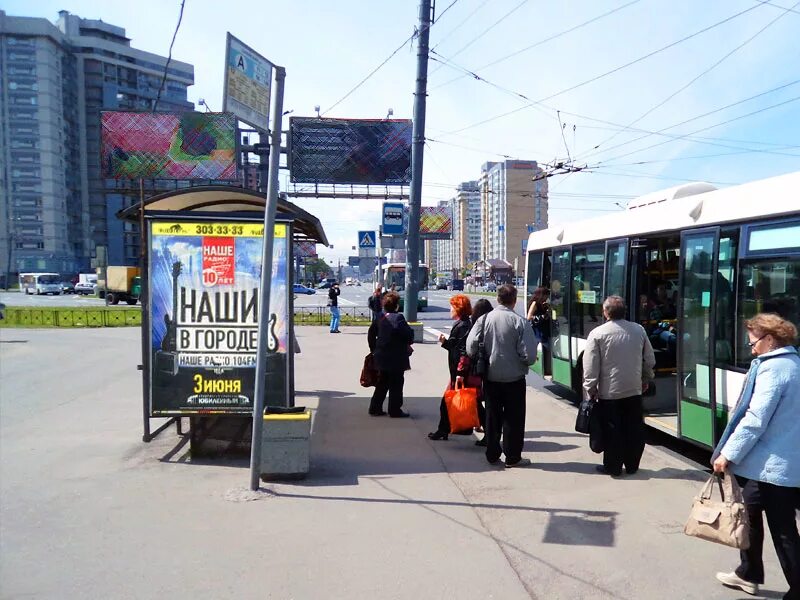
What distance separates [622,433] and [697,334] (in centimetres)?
138

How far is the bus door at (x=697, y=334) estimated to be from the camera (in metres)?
6.44

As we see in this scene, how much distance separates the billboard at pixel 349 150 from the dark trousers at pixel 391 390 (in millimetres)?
24229

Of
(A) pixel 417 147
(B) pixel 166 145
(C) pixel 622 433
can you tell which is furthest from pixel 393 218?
(B) pixel 166 145

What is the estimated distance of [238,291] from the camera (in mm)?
6738

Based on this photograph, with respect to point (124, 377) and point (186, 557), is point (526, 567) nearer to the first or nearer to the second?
point (186, 557)

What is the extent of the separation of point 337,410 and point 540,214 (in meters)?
61.4

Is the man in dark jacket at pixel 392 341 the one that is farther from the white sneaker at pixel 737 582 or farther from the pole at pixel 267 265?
the white sneaker at pixel 737 582

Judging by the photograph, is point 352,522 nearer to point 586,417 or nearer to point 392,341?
point 586,417

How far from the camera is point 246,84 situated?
5164 mm

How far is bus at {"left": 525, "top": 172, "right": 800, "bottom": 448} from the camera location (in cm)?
576

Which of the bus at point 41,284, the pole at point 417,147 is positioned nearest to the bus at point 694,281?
the pole at point 417,147

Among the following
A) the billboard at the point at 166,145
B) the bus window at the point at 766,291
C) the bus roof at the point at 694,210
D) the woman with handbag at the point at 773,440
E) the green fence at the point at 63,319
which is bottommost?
the green fence at the point at 63,319

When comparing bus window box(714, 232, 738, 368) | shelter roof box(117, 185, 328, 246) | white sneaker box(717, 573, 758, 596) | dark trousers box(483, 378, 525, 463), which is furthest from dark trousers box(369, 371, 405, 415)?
white sneaker box(717, 573, 758, 596)

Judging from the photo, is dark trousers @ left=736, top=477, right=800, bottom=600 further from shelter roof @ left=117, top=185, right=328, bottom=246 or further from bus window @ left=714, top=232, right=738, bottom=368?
shelter roof @ left=117, top=185, right=328, bottom=246
